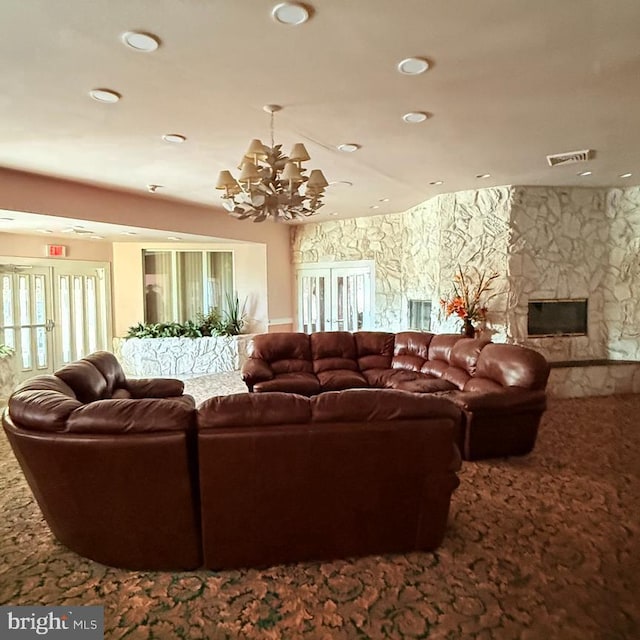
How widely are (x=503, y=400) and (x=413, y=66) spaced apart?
2599mm

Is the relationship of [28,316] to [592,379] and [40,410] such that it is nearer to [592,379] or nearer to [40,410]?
[40,410]

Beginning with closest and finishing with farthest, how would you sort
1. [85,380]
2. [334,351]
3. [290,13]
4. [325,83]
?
[290,13] → [325,83] → [85,380] → [334,351]

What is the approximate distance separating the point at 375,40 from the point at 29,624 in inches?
126

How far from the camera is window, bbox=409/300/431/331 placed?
7.09 meters

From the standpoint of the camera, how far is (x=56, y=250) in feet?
23.2

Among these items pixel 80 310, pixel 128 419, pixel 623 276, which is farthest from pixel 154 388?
pixel 623 276

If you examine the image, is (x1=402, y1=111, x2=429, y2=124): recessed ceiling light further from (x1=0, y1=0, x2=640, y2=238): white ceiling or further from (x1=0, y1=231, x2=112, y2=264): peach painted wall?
(x1=0, y1=231, x2=112, y2=264): peach painted wall

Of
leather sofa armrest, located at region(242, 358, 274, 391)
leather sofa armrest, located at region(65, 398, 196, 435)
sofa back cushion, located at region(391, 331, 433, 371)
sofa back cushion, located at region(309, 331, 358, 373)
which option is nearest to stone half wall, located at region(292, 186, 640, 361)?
sofa back cushion, located at region(391, 331, 433, 371)

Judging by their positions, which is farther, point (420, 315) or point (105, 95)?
point (420, 315)

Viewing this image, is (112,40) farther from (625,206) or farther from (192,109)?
(625,206)

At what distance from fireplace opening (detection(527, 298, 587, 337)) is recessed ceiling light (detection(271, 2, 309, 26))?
504 centimetres

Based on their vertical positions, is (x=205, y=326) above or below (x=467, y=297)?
below

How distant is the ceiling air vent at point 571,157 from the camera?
4.30 m

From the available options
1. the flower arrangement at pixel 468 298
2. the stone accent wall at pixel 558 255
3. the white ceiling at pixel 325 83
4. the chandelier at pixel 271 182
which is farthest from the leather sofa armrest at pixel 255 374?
the stone accent wall at pixel 558 255
